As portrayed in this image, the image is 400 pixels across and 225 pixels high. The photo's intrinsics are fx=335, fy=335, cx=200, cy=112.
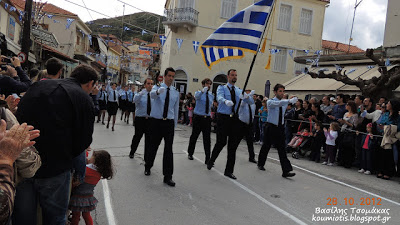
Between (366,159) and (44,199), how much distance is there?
8.26 metres

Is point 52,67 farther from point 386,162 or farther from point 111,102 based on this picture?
point 111,102

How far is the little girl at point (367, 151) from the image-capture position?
28.4 feet

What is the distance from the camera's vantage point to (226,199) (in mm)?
5371

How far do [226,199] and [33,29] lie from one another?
23.9 m

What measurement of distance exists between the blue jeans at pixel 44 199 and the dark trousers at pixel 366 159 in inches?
314

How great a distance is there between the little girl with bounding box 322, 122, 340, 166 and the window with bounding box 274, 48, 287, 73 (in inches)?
755

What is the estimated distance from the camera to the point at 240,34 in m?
7.41

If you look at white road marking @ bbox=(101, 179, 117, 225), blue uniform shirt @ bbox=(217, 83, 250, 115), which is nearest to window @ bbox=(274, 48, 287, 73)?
blue uniform shirt @ bbox=(217, 83, 250, 115)

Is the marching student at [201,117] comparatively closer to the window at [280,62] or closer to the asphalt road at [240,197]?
the asphalt road at [240,197]

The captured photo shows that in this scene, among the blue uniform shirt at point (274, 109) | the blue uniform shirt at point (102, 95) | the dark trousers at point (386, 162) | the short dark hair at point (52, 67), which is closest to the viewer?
the short dark hair at point (52, 67)

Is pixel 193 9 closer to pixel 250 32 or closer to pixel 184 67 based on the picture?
pixel 184 67

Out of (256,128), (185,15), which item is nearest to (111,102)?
(256,128)

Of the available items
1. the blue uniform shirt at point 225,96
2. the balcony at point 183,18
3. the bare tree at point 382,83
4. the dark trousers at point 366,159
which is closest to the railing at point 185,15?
the balcony at point 183,18

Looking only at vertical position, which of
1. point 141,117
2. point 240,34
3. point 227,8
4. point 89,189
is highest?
point 227,8
